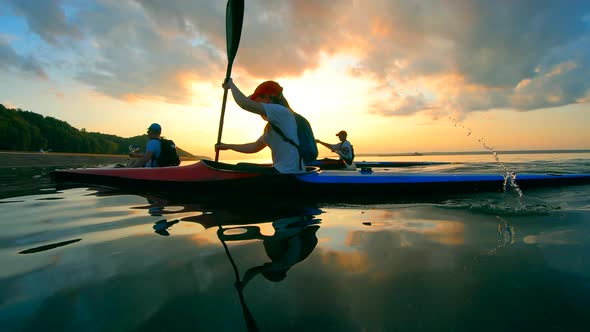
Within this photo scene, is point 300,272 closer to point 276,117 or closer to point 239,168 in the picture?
point 276,117

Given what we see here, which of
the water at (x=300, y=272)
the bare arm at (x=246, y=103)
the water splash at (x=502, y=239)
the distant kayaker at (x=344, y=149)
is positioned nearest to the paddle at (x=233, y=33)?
the bare arm at (x=246, y=103)

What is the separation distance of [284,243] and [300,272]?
512 mm

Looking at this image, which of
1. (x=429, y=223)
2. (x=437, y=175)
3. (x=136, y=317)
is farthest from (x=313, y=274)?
(x=437, y=175)

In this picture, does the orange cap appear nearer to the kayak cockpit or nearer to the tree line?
the kayak cockpit

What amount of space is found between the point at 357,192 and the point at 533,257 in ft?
8.25

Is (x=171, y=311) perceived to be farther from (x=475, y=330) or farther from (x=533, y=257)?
(x=533, y=257)

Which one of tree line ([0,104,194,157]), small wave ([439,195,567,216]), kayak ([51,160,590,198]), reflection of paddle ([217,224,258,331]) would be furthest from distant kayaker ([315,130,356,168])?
tree line ([0,104,194,157])

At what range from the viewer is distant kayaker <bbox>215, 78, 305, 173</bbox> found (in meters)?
3.56

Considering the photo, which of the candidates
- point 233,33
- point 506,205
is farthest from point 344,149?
point 506,205

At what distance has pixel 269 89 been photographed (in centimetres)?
387

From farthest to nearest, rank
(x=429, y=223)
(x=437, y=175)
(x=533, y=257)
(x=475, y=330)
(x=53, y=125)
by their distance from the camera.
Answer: (x=53, y=125) → (x=437, y=175) → (x=429, y=223) → (x=533, y=257) → (x=475, y=330)

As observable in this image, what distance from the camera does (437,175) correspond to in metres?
4.45

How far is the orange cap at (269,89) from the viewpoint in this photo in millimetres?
3852

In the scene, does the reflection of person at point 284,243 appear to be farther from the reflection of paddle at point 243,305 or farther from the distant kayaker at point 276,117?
the distant kayaker at point 276,117
